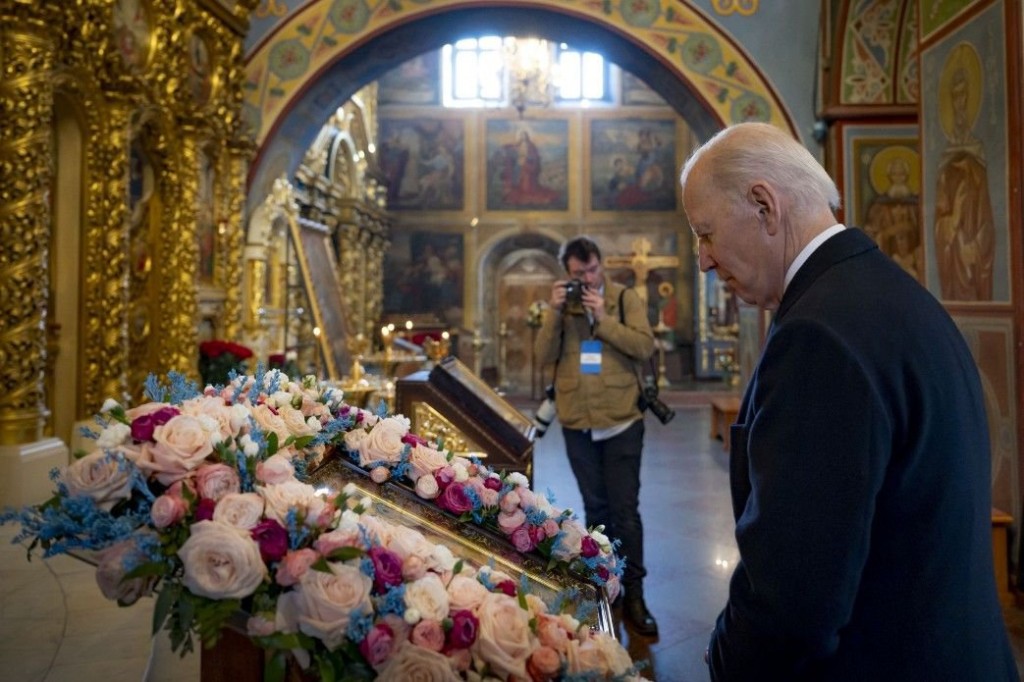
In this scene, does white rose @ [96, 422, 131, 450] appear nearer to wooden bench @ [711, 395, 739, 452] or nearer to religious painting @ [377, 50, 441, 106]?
wooden bench @ [711, 395, 739, 452]

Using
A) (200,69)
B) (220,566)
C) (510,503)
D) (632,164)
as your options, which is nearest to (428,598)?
(220,566)

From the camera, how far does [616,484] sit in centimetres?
411

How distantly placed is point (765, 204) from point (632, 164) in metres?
21.1

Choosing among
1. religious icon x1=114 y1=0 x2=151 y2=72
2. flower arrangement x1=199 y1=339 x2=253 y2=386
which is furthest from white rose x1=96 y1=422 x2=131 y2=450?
flower arrangement x1=199 y1=339 x2=253 y2=386

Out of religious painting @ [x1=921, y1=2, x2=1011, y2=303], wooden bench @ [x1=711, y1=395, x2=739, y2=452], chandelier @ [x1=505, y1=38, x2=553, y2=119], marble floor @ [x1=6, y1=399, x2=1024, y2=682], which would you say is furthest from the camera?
chandelier @ [x1=505, y1=38, x2=553, y2=119]

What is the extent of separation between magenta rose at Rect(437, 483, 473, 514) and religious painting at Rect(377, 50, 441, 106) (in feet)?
68.6

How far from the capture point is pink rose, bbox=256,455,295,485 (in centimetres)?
148

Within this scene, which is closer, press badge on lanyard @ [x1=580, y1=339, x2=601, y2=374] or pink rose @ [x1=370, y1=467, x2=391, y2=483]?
pink rose @ [x1=370, y1=467, x2=391, y2=483]

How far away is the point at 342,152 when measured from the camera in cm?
1529

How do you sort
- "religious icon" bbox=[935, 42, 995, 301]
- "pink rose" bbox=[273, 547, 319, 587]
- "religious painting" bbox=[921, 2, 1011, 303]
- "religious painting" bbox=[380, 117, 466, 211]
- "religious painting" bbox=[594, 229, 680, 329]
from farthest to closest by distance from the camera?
"religious painting" bbox=[380, 117, 466, 211]
"religious painting" bbox=[594, 229, 680, 329]
"religious icon" bbox=[935, 42, 995, 301]
"religious painting" bbox=[921, 2, 1011, 303]
"pink rose" bbox=[273, 547, 319, 587]

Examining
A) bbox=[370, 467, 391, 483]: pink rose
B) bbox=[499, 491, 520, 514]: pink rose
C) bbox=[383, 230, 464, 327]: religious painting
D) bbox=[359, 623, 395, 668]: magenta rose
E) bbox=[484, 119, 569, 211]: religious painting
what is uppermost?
bbox=[484, 119, 569, 211]: religious painting

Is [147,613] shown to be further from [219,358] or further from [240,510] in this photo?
[219,358]

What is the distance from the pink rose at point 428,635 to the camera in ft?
4.25

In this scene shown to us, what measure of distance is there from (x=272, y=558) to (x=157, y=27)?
618 centimetres
